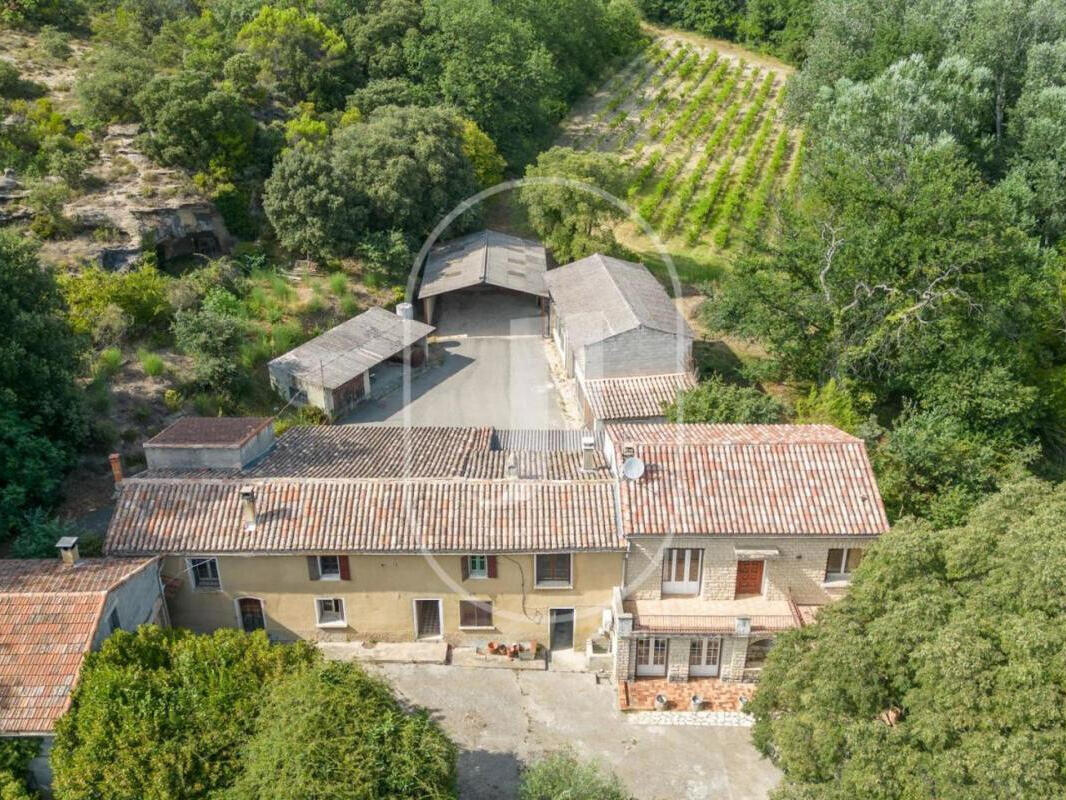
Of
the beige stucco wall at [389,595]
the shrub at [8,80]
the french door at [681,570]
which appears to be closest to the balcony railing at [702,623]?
the french door at [681,570]

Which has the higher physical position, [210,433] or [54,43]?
→ [54,43]

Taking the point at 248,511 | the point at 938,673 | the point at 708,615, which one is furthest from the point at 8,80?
the point at 938,673

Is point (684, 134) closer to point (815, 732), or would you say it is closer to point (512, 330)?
point (512, 330)

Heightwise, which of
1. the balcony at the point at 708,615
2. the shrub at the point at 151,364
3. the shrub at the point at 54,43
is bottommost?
the balcony at the point at 708,615

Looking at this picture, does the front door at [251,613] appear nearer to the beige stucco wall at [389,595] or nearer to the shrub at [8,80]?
the beige stucco wall at [389,595]

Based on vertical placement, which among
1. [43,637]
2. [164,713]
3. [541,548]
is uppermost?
[43,637]

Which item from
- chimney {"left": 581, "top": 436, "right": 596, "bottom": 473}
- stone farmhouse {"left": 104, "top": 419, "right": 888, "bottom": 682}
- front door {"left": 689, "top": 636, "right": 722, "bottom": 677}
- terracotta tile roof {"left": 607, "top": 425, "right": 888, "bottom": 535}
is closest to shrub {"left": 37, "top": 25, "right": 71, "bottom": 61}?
stone farmhouse {"left": 104, "top": 419, "right": 888, "bottom": 682}

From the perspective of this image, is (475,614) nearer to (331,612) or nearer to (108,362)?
(331,612)
